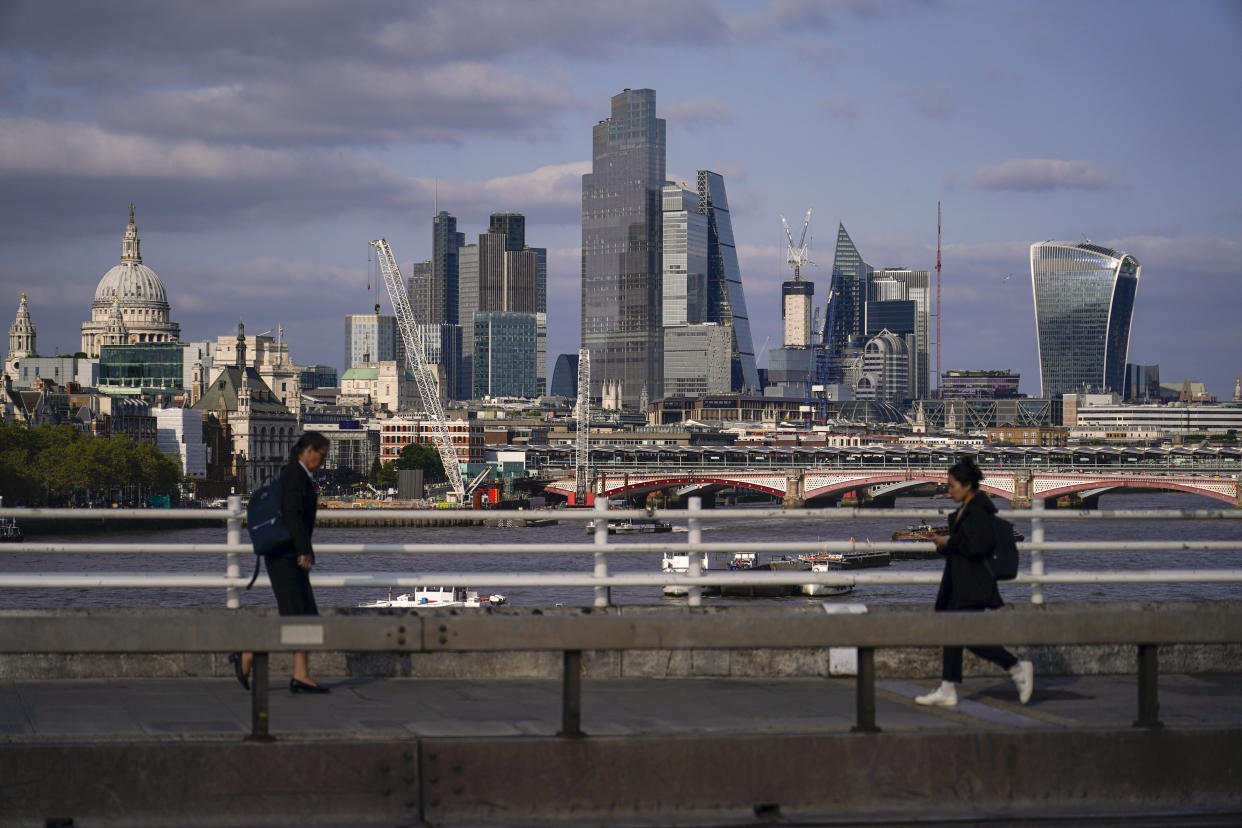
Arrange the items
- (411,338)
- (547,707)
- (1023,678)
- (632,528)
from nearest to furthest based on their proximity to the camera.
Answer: (547,707)
(1023,678)
(632,528)
(411,338)

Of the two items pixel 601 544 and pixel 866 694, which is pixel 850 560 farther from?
pixel 866 694

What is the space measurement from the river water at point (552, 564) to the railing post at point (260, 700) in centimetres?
241

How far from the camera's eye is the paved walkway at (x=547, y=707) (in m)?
7.78

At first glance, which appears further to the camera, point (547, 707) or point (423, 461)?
point (423, 461)

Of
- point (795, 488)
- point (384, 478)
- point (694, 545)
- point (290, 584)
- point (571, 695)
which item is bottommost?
point (384, 478)

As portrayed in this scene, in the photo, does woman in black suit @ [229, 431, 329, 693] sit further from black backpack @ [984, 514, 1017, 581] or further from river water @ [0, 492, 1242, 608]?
black backpack @ [984, 514, 1017, 581]

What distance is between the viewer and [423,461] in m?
170

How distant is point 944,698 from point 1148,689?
1444 millimetres


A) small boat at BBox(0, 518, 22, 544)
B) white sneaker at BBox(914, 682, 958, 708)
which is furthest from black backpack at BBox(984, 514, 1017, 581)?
small boat at BBox(0, 518, 22, 544)

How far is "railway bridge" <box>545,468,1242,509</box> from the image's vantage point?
348 ft

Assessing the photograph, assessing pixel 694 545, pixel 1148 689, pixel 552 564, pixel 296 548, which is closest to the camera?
pixel 1148 689

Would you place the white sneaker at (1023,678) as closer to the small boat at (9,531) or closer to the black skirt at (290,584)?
the black skirt at (290,584)

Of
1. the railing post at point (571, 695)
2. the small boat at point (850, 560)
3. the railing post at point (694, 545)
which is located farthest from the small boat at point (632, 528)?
the railing post at point (571, 695)

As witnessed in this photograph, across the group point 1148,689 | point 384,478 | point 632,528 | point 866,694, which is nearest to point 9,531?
point 632,528
